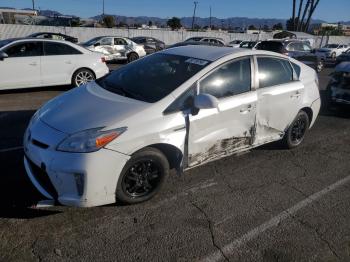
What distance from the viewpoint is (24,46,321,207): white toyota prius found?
338cm

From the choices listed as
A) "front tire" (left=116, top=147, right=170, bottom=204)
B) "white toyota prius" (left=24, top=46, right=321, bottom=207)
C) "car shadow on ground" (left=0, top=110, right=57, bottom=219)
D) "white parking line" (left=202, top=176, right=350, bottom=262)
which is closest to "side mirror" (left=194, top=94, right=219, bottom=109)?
"white toyota prius" (left=24, top=46, right=321, bottom=207)

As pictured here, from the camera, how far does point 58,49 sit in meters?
9.45

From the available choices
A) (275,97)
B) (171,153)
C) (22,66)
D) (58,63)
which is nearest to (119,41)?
(58,63)

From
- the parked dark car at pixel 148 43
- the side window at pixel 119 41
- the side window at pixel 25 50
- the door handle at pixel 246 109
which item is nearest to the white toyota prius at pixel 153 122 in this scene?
the door handle at pixel 246 109

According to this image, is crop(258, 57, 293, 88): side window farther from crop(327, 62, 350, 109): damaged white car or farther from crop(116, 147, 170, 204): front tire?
crop(327, 62, 350, 109): damaged white car

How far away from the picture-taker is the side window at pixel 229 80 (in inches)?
167

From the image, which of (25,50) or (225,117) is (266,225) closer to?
(225,117)

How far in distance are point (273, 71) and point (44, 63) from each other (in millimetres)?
6262

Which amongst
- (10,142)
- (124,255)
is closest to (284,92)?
(124,255)

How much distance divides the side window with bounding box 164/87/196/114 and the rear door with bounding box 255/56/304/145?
1.13 meters

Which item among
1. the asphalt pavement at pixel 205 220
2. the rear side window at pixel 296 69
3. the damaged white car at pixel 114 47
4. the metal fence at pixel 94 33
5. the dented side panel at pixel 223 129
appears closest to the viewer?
the asphalt pavement at pixel 205 220

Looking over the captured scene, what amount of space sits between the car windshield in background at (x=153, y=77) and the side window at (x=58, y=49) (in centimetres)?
514

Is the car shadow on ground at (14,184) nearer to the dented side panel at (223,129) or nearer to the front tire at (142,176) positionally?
the front tire at (142,176)

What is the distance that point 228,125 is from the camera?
439 centimetres
